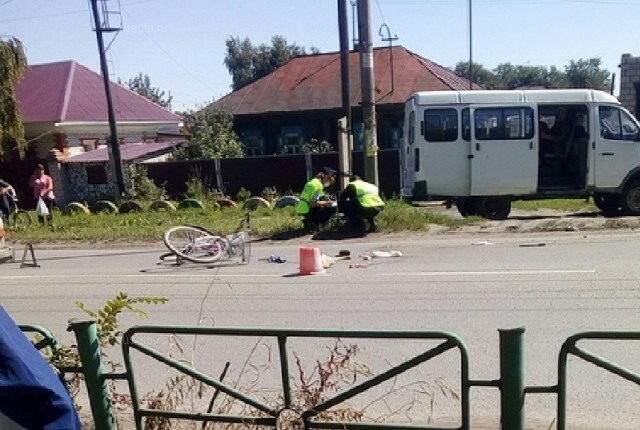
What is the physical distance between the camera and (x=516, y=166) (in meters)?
13.8

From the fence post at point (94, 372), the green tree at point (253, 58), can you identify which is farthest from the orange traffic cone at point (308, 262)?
the green tree at point (253, 58)

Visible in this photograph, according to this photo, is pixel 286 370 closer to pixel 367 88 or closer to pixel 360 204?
pixel 360 204

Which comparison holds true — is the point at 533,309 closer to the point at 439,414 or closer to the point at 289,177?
the point at 439,414

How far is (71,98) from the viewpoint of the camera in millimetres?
31188

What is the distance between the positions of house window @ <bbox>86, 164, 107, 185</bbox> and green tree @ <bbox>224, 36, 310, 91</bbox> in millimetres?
38653

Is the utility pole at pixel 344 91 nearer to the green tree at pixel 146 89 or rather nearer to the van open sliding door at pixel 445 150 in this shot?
the van open sliding door at pixel 445 150

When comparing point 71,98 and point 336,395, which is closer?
point 336,395

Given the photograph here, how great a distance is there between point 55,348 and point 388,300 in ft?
14.8

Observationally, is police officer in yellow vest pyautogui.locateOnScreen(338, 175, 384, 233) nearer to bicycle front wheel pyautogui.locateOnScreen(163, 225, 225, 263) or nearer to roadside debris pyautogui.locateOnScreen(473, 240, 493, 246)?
roadside debris pyautogui.locateOnScreen(473, 240, 493, 246)

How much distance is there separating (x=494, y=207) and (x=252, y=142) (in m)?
18.6

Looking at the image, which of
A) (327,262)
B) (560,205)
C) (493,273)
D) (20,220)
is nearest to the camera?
(493,273)

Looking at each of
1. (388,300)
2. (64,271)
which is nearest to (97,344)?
(388,300)

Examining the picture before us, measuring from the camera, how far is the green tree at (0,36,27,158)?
2225 cm

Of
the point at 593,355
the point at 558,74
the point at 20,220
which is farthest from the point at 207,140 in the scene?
the point at 558,74
